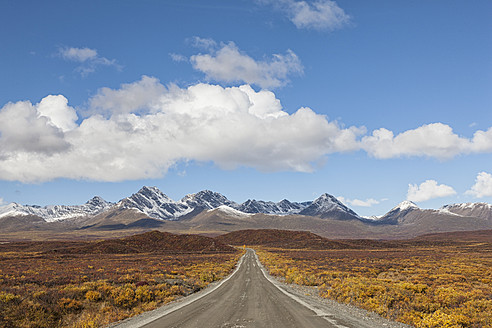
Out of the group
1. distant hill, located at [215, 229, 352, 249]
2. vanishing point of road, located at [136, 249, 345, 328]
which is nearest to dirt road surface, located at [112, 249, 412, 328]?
vanishing point of road, located at [136, 249, 345, 328]

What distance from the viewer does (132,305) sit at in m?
16.9

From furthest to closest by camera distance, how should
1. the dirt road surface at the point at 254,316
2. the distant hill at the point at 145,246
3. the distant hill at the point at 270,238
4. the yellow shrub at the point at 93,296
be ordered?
the distant hill at the point at 270,238, the distant hill at the point at 145,246, the yellow shrub at the point at 93,296, the dirt road surface at the point at 254,316

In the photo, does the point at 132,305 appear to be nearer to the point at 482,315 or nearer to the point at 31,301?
the point at 31,301

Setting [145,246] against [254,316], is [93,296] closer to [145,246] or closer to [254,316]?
[254,316]

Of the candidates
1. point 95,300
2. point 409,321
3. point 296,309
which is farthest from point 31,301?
point 409,321

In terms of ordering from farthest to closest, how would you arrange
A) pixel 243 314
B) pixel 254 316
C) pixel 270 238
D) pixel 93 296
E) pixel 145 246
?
pixel 270 238 → pixel 145 246 → pixel 93 296 → pixel 243 314 → pixel 254 316

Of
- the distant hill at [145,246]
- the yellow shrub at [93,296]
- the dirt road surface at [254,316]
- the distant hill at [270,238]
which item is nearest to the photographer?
the dirt road surface at [254,316]

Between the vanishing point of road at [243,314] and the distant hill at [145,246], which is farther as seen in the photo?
the distant hill at [145,246]

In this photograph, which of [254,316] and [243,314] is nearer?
→ [254,316]

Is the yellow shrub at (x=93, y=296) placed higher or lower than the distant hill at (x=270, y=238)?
higher

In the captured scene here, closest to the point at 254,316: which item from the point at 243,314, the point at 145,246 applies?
the point at 243,314

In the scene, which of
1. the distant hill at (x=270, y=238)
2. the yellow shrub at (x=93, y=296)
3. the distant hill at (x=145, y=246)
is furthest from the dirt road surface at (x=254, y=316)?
the distant hill at (x=270, y=238)

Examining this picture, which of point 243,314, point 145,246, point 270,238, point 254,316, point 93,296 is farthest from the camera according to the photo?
point 270,238

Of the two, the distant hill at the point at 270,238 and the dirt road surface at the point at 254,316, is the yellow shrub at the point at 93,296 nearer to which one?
the dirt road surface at the point at 254,316
